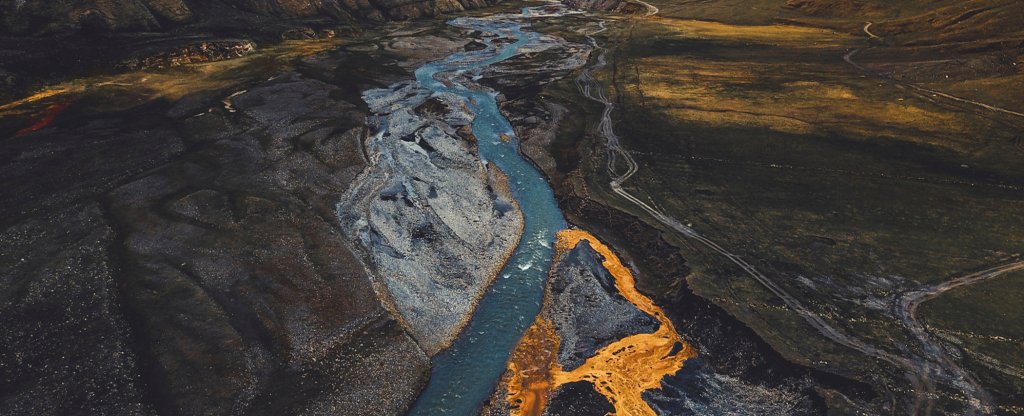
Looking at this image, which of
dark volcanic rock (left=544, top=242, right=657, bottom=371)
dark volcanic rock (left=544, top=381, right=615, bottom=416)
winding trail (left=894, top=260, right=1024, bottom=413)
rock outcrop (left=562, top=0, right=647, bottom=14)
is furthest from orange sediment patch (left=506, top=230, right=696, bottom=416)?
rock outcrop (left=562, top=0, right=647, bottom=14)

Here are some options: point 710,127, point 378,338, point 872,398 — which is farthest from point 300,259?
point 710,127

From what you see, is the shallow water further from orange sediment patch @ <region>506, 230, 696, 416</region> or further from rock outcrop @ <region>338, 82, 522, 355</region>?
orange sediment patch @ <region>506, 230, 696, 416</region>

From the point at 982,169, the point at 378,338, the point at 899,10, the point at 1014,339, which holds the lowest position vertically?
the point at 378,338

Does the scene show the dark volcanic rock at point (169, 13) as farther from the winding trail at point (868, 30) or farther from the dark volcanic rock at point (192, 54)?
the winding trail at point (868, 30)

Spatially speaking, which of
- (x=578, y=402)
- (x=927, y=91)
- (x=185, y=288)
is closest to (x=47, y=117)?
(x=185, y=288)

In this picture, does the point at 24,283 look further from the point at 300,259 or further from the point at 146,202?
the point at 300,259
